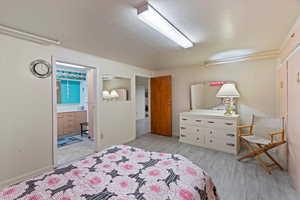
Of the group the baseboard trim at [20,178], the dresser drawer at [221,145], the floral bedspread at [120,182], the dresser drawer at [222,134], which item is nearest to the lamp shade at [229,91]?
the dresser drawer at [222,134]

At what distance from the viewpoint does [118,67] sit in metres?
3.64

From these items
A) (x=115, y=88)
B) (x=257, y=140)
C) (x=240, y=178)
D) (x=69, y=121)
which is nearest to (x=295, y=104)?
(x=257, y=140)

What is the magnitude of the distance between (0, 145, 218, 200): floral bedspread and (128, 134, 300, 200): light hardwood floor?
3.20ft

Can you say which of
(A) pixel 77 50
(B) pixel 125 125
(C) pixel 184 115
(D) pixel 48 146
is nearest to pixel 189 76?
(C) pixel 184 115

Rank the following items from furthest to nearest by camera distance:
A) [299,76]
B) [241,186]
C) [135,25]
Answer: [241,186], [135,25], [299,76]

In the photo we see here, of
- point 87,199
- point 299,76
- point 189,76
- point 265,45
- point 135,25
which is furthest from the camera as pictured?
point 189,76

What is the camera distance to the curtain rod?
1.79 metres

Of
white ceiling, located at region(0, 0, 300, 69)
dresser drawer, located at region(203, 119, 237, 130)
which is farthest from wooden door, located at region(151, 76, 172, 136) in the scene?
white ceiling, located at region(0, 0, 300, 69)

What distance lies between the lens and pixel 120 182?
1067mm

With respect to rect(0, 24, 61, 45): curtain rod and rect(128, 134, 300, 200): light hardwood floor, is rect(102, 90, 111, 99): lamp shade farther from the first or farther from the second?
rect(128, 134, 300, 200): light hardwood floor

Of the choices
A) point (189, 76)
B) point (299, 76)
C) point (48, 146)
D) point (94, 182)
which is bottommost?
point (48, 146)

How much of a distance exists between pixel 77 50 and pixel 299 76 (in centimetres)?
349

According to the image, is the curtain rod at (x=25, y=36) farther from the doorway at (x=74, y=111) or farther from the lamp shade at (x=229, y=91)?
the lamp shade at (x=229, y=91)

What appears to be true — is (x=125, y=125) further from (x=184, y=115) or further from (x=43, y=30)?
(x=43, y=30)
